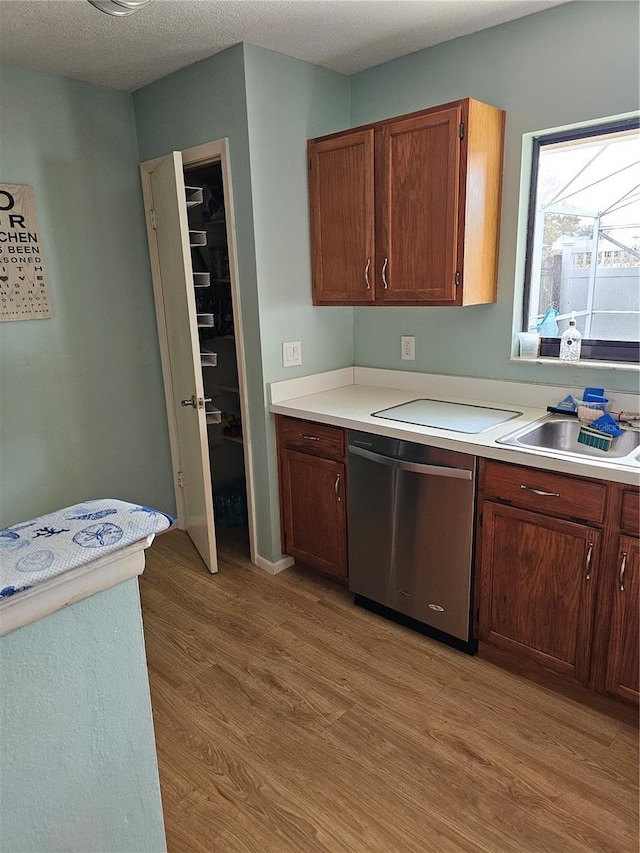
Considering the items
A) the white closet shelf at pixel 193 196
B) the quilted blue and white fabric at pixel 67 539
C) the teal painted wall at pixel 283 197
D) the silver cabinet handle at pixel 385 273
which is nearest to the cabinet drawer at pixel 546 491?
the silver cabinet handle at pixel 385 273

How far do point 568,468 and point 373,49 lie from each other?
2.02m

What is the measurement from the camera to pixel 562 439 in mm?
2250

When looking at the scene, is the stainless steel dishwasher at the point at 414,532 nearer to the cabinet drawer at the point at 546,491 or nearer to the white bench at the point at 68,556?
the cabinet drawer at the point at 546,491

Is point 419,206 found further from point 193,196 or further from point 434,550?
point 434,550

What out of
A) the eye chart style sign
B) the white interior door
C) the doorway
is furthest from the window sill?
the eye chart style sign

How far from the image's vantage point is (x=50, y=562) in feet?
2.62

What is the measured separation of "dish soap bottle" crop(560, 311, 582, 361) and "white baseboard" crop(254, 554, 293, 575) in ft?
5.46

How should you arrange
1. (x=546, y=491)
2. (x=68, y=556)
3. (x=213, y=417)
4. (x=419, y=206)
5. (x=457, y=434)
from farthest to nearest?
(x=213, y=417), (x=419, y=206), (x=457, y=434), (x=546, y=491), (x=68, y=556)

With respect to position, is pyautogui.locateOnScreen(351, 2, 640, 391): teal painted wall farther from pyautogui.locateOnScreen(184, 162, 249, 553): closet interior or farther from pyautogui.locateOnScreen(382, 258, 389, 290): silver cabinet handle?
pyautogui.locateOnScreen(184, 162, 249, 553): closet interior

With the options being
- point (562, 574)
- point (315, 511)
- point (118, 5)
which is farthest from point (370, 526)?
point (118, 5)

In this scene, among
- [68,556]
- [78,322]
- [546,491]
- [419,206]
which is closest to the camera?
[68,556]

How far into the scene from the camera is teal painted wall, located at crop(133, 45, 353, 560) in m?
2.56

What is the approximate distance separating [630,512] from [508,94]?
5.76 feet

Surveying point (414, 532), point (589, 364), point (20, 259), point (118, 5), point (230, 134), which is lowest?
point (414, 532)
